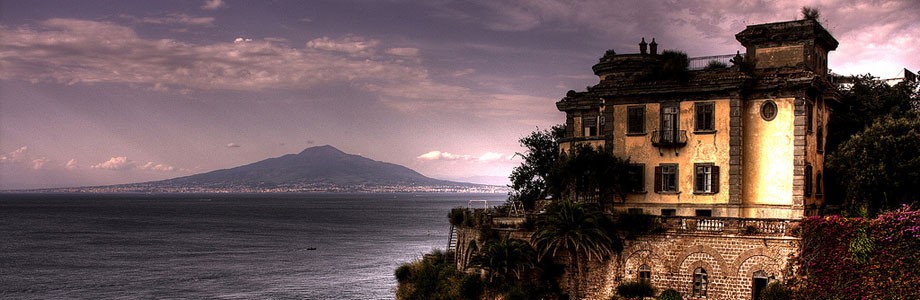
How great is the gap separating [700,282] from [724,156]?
6.67 m

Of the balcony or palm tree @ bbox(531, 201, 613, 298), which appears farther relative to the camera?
the balcony

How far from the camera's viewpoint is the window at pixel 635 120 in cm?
4241

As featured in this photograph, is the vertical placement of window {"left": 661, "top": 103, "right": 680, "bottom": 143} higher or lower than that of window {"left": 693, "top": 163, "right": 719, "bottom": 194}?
higher

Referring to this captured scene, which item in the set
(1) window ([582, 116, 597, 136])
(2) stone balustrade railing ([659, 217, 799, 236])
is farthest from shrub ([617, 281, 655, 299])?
(1) window ([582, 116, 597, 136])

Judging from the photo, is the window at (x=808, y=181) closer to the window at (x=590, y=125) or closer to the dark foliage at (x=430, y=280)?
the window at (x=590, y=125)

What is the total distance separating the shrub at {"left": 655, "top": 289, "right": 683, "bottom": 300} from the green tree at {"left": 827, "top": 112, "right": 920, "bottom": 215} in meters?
8.88

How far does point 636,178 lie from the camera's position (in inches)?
1657

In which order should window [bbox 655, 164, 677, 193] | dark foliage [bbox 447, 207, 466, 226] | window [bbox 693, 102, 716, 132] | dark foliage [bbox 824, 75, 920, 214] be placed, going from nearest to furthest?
1. window [bbox 693, 102, 716, 132]
2. window [bbox 655, 164, 677, 193]
3. dark foliage [bbox 824, 75, 920, 214]
4. dark foliage [bbox 447, 207, 466, 226]

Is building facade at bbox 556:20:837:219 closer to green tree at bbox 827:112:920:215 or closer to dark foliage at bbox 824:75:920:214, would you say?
dark foliage at bbox 824:75:920:214

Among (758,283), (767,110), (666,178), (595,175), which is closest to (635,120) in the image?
(666,178)

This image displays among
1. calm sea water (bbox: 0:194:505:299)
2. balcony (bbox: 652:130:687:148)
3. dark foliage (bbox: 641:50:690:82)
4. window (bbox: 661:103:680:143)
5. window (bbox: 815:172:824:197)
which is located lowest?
calm sea water (bbox: 0:194:505:299)

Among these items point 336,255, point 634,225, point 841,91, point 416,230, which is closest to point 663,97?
point 634,225

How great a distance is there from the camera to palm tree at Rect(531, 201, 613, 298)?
37469 millimetres

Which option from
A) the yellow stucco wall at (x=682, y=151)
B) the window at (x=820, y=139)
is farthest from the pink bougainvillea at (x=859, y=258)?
the window at (x=820, y=139)
